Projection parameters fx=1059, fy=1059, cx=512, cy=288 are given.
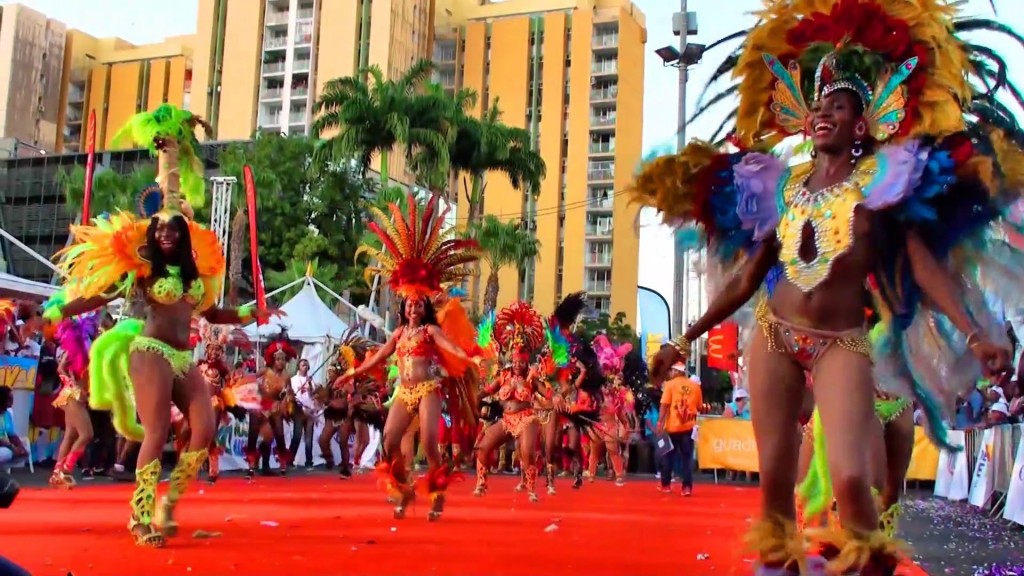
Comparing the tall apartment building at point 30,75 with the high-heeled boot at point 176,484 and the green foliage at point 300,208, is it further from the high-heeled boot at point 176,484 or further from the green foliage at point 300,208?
the high-heeled boot at point 176,484

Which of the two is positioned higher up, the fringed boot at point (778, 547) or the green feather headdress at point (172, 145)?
the green feather headdress at point (172, 145)

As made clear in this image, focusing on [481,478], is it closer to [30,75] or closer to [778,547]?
[778,547]

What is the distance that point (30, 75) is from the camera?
72375mm

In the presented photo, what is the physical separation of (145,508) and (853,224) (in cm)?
417

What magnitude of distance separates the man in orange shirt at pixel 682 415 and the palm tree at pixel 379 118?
631 inches

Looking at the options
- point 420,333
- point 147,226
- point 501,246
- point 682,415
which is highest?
point 501,246

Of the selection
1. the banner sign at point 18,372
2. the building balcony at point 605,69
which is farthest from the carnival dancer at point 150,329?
the building balcony at point 605,69

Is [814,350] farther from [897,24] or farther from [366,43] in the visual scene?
[366,43]

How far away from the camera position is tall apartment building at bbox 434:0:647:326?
2616 inches

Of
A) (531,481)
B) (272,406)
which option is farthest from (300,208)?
(531,481)

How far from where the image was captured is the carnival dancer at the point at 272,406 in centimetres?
1341

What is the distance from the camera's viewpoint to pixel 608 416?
1628 cm

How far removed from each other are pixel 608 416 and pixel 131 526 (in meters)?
10.9

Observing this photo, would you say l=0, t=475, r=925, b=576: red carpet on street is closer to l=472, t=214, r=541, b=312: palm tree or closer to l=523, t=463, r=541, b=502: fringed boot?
l=523, t=463, r=541, b=502: fringed boot
